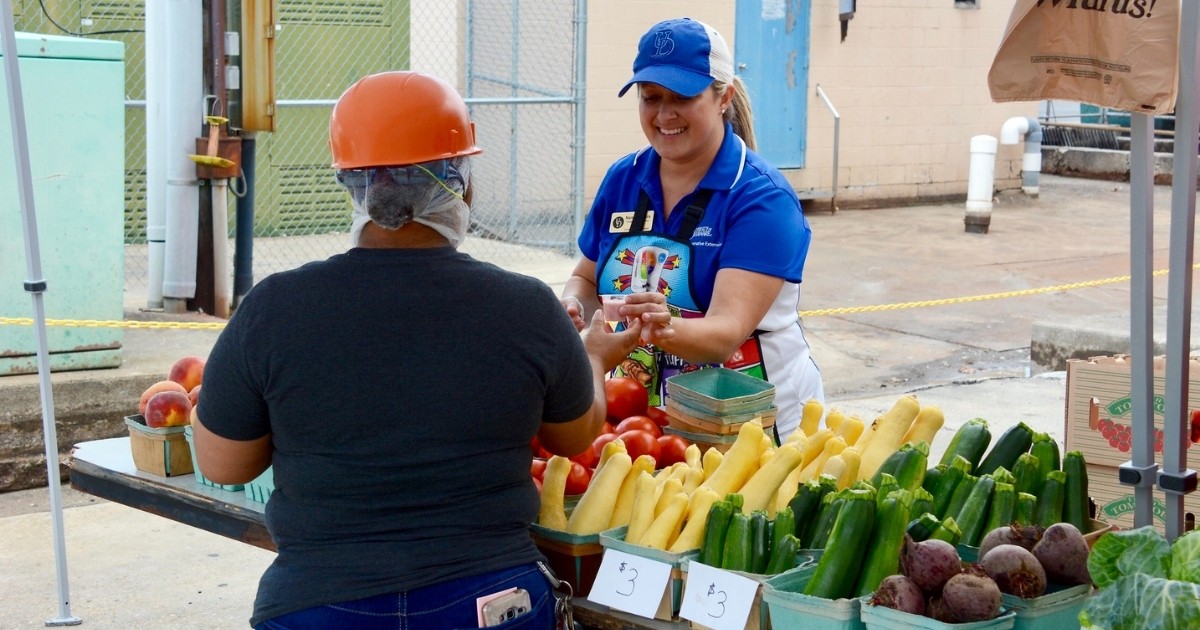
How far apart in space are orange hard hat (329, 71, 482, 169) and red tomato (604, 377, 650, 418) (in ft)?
3.86

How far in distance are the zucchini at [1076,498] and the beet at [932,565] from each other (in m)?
0.55

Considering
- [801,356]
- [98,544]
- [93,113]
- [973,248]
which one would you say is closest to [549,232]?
[973,248]

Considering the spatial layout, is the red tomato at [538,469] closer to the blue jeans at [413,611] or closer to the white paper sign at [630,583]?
the white paper sign at [630,583]

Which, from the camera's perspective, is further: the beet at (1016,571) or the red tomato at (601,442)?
the red tomato at (601,442)

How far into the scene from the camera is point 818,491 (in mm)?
2559

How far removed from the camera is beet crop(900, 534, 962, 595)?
7.02 feet

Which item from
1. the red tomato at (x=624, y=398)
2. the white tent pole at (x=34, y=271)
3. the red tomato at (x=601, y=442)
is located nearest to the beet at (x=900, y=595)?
the red tomato at (x=601, y=442)

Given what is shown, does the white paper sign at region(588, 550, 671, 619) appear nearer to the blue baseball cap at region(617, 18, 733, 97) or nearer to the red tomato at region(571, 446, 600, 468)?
the red tomato at region(571, 446, 600, 468)

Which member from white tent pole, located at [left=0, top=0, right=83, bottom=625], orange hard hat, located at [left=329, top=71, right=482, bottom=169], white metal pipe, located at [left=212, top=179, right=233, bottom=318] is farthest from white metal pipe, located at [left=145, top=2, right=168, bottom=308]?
orange hard hat, located at [left=329, top=71, right=482, bottom=169]

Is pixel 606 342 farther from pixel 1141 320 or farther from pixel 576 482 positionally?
pixel 1141 320

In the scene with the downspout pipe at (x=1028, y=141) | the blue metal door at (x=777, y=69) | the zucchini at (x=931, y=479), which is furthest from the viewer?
the downspout pipe at (x=1028, y=141)

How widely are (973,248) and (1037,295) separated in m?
1.95

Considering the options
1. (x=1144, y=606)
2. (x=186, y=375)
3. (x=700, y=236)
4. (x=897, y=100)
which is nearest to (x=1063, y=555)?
(x=1144, y=606)

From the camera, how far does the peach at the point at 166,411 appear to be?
341 centimetres
